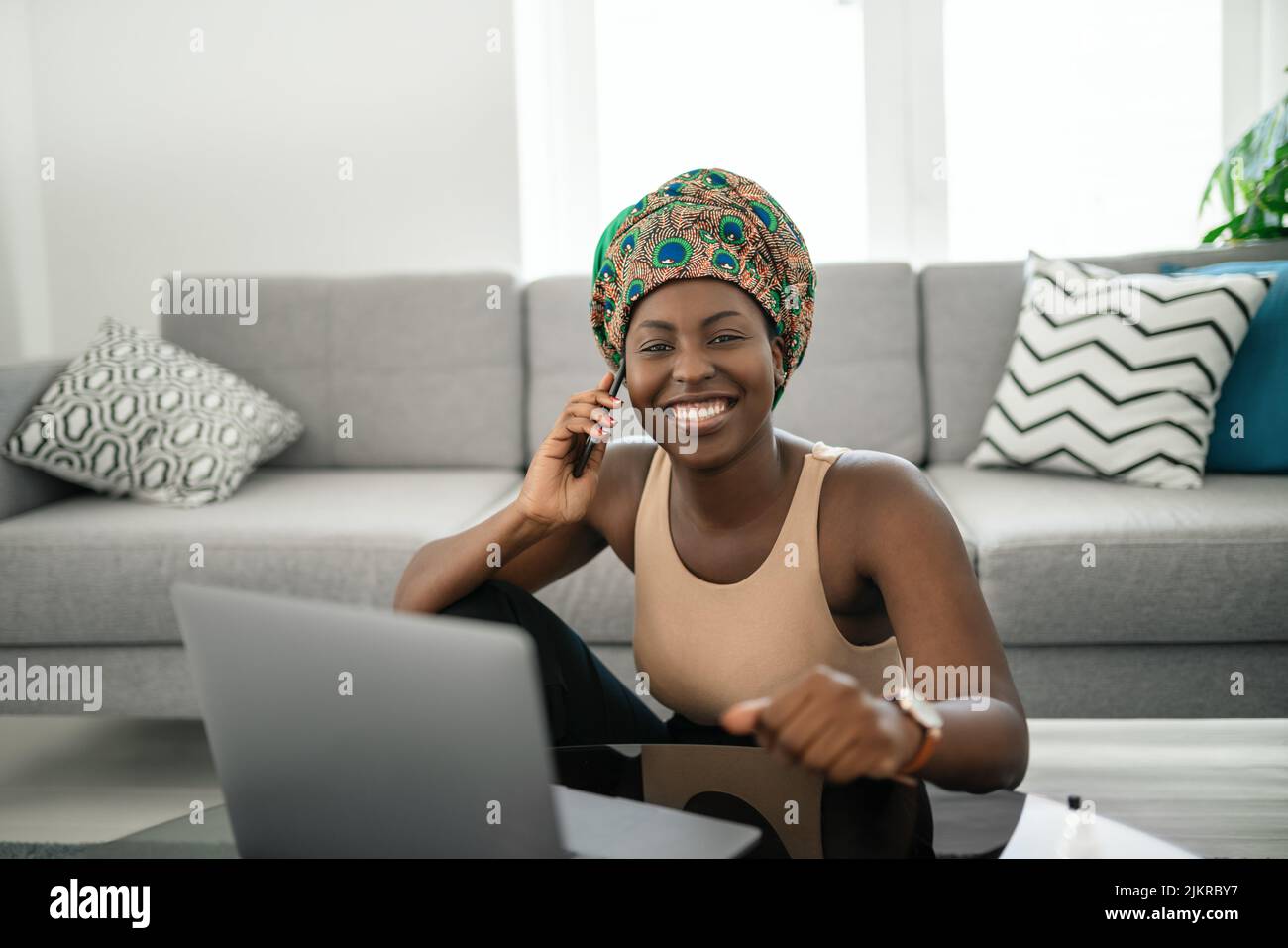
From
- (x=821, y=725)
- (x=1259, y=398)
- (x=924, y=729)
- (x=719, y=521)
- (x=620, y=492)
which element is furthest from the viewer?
(x=1259, y=398)

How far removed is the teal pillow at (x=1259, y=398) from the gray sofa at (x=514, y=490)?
0.20ft

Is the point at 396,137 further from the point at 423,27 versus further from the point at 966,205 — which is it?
the point at 966,205

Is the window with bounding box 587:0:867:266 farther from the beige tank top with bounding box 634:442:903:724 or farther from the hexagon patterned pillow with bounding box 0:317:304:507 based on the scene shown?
the beige tank top with bounding box 634:442:903:724

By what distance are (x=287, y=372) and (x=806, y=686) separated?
2372 millimetres

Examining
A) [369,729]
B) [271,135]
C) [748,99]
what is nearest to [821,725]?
[369,729]

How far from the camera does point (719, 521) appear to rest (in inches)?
53.8

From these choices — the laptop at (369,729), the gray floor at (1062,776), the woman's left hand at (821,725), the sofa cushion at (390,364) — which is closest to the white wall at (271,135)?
the sofa cushion at (390,364)

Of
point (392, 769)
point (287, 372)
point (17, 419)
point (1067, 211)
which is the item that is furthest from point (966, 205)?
point (392, 769)

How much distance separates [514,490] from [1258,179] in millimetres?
1890

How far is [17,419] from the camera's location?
95.0 inches

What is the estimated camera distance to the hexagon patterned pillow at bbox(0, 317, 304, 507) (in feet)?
7.83

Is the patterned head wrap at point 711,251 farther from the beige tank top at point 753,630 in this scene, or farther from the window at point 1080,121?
the window at point 1080,121

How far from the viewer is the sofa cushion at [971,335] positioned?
265 cm

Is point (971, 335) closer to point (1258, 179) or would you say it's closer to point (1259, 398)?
point (1259, 398)
